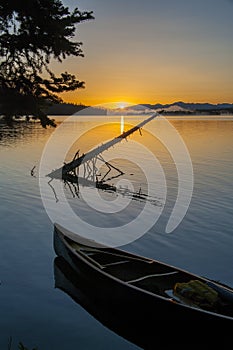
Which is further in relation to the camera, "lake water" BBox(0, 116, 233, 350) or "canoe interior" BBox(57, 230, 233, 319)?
"lake water" BBox(0, 116, 233, 350)

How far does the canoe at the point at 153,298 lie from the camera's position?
10039 millimetres

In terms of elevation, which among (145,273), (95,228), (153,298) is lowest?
(95,228)

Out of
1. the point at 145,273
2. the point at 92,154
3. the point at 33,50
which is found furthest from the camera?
the point at 92,154

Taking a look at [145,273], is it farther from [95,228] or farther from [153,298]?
[95,228]

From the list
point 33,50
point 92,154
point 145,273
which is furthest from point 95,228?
point 33,50

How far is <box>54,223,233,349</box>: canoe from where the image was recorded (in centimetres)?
1004

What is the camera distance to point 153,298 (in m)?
10.7

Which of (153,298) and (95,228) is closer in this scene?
(153,298)

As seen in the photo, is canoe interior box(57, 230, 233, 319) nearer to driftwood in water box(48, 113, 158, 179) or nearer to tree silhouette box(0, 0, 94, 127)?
tree silhouette box(0, 0, 94, 127)

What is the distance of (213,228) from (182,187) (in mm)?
11826

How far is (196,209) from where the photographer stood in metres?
27.4

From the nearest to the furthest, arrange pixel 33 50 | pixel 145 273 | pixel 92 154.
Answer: pixel 33 50 → pixel 145 273 → pixel 92 154

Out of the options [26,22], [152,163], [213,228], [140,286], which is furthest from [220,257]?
[152,163]

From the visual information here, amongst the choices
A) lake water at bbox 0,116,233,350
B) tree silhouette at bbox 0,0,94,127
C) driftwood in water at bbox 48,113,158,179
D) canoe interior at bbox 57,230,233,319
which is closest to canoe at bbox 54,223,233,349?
canoe interior at bbox 57,230,233,319
